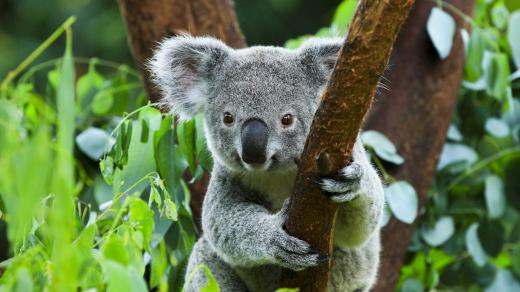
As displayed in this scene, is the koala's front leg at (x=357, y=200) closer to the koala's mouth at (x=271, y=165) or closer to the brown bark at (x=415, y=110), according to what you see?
A: the koala's mouth at (x=271, y=165)

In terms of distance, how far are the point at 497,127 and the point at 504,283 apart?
2.74 feet

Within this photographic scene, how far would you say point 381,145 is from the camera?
4.02m

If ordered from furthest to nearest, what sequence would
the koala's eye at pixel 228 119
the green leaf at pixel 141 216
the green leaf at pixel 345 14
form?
1. the green leaf at pixel 345 14
2. the koala's eye at pixel 228 119
3. the green leaf at pixel 141 216

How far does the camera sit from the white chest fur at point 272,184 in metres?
3.14

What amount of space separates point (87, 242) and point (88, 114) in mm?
2771

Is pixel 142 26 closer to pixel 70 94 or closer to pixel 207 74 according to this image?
pixel 207 74

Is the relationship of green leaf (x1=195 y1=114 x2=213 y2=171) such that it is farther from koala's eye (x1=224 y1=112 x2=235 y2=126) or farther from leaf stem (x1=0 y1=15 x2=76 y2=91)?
leaf stem (x1=0 y1=15 x2=76 y2=91)

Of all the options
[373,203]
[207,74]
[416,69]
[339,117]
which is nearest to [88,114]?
[207,74]

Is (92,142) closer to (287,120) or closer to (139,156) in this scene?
(139,156)

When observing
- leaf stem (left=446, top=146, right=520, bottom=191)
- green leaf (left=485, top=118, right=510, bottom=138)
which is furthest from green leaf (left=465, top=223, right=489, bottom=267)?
green leaf (left=485, top=118, right=510, bottom=138)

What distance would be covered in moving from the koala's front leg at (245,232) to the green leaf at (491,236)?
1.68m

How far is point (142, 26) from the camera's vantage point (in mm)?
4344

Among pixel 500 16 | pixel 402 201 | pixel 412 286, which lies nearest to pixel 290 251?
pixel 402 201

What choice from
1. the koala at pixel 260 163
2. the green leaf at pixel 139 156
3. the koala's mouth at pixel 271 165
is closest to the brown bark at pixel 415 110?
the koala at pixel 260 163
